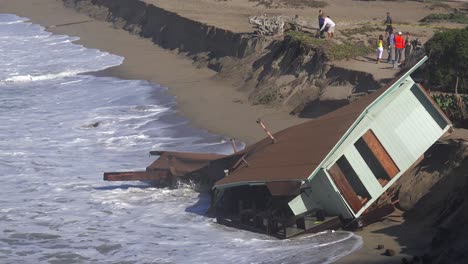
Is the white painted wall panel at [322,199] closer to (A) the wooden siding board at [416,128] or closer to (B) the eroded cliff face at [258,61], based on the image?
(A) the wooden siding board at [416,128]

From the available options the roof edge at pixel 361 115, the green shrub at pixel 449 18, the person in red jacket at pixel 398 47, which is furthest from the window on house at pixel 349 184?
the green shrub at pixel 449 18

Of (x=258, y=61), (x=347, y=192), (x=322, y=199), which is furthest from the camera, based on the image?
(x=258, y=61)

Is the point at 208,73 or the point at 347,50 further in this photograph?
the point at 208,73

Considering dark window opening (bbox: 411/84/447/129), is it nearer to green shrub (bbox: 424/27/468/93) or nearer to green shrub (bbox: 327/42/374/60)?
green shrub (bbox: 424/27/468/93)

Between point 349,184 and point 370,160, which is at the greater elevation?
point 370,160

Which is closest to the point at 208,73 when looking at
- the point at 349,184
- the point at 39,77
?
the point at 39,77

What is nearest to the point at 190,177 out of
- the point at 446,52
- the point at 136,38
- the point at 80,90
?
the point at 446,52

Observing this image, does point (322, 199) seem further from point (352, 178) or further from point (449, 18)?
point (449, 18)
